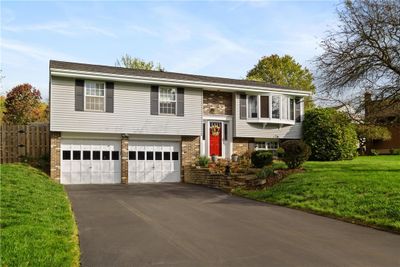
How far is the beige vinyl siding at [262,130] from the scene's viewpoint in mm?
24284

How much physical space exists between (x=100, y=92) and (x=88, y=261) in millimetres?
14724

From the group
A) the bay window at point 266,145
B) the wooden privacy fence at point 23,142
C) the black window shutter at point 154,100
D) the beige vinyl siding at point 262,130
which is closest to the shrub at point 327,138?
the beige vinyl siding at point 262,130

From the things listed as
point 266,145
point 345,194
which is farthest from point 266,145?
point 345,194

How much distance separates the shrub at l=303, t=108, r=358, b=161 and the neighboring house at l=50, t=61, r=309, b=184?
1.62 m

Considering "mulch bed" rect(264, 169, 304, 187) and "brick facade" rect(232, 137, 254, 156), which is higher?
"brick facade" rect(232, 137, 254, 156)

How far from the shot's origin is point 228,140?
2441cm

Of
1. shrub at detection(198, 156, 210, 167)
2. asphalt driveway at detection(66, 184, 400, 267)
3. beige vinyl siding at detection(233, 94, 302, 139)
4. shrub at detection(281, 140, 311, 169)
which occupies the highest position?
beige vinyl siding at detection(233, 94, 302, 139)

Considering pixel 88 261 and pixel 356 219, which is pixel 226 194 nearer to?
pixel 356 219

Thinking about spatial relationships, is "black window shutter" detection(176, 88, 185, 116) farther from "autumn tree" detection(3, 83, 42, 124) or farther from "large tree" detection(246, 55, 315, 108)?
"large tree" detection(246, 55, 315, 108)

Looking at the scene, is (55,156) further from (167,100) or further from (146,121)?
(167,100)

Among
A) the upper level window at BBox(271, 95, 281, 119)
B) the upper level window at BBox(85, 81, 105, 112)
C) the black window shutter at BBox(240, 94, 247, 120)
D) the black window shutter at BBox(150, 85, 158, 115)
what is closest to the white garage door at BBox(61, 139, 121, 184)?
the upper level window at BBox(85, 81, 105, 112)

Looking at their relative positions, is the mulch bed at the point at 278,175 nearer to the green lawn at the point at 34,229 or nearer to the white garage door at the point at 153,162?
the white garage door at the point at 153,162

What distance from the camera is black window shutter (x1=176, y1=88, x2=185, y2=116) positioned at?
22.3m

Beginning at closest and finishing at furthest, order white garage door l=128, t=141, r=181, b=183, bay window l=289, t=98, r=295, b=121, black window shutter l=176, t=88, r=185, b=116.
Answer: white garage door l=128, t=141, r=181, b=183, black window shutter l=176, t=88, r=185, b=116, bay window l=289, t=98, r=295, b=121
